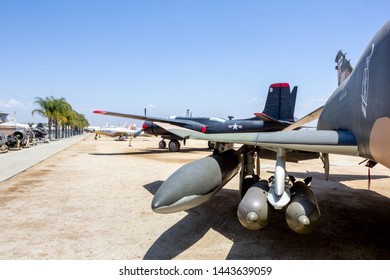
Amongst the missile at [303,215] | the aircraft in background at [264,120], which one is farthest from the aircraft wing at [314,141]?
the aircraft in background at [264,120]

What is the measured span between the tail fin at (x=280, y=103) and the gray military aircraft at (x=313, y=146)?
1770cm

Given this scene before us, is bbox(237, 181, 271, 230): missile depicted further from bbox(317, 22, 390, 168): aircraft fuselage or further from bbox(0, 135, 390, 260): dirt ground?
bbox(317, 22, 390, 168): aircraft fuselage

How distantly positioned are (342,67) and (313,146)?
5429 mm

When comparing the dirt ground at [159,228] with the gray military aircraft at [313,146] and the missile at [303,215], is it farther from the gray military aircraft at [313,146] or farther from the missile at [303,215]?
the gray military aircraft at [313,146]

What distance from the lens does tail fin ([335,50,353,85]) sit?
8.25 metres

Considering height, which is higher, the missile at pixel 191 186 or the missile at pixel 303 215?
the missile at pixel 191 186

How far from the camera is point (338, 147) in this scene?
4.78 m

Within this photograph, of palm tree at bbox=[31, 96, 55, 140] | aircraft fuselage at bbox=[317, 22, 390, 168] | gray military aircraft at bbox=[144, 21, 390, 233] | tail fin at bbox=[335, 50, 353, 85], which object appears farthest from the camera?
palm tree at bbox=[31, 96, 55, 140]

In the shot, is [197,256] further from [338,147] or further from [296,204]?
[338,147]

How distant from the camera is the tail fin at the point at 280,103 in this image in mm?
23312

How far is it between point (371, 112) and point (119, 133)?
173 ft

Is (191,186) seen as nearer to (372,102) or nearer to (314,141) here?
(314,141)

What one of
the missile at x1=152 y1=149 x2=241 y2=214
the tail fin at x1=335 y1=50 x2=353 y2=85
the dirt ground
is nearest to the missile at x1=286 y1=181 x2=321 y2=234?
the dirt ground
